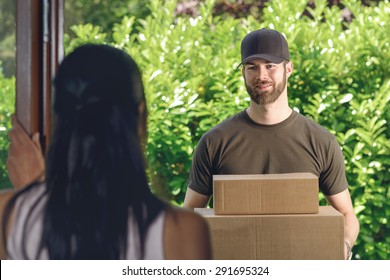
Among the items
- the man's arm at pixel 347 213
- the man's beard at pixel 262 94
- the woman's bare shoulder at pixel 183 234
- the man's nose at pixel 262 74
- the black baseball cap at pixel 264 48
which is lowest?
the man's arm at pixel 347 213

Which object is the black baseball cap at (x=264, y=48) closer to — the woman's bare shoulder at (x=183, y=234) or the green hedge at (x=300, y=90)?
the green hedge at (x=300, y=90)

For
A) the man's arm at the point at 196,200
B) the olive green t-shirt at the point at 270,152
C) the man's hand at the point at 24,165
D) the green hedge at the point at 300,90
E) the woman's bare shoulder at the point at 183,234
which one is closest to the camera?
the woman's bare shoulder at the point at 183,234

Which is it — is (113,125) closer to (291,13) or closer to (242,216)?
(242,216)

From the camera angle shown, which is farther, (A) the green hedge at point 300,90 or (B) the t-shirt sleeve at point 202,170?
(A) the green hedge at point 300,90

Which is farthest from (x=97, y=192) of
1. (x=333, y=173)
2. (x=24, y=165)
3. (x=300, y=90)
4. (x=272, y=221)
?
(x=300, y=90)

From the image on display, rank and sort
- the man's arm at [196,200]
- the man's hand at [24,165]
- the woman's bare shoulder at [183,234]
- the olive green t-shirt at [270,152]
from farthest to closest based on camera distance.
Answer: the man's arm at [196,200], the olive green t-shirt at [270,152], the man's hand at [24,165], the woman's bare shoulder at [183,234]

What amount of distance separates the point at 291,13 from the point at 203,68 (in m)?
0.54

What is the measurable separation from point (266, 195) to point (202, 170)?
1.94ft

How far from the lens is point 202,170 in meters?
2.89

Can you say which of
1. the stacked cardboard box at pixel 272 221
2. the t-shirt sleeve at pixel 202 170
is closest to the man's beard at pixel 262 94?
the t-shirt sleeve at pixel 202 170

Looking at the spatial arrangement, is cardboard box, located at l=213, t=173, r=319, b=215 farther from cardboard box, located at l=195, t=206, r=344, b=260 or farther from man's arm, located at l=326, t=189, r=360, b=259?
man's arm, located at l=326, t=189, r=360, b=259

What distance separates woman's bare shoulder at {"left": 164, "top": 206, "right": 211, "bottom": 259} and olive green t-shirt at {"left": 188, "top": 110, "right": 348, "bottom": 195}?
1.15 m

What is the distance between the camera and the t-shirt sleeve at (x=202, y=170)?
2.88 metres
